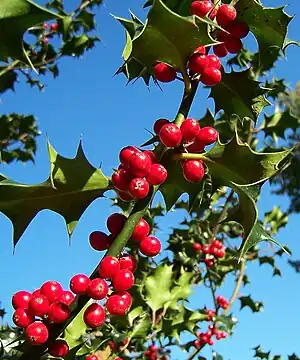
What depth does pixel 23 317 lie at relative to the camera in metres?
1.22

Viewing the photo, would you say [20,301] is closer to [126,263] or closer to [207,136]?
[126,263]

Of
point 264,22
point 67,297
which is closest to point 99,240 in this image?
point 67,297

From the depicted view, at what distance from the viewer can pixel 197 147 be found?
1.33 m

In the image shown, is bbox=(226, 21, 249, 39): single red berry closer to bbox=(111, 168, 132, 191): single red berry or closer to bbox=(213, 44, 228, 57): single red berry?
bbox=(213, 44, 228, 57): single red berry

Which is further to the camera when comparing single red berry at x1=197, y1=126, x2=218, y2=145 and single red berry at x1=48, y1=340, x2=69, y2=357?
single red berry at x1=197, y1=126, x2=218, y2=145

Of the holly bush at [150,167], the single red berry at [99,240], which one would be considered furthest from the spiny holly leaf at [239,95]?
the single red berry at [99,240]

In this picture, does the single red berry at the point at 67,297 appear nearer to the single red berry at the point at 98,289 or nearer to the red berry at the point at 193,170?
the single red berry at the point at 98,289

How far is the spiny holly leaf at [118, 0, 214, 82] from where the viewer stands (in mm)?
1248

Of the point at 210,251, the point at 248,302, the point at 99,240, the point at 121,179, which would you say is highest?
the point at 121,179

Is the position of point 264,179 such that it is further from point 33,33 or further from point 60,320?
point 33,33

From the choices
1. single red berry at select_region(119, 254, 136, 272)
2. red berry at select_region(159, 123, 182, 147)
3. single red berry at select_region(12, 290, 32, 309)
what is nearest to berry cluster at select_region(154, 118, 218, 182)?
red berry at select_region(159, 123, 182, 147)

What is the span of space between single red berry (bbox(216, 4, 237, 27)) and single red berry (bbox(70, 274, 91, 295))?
2.28 feet

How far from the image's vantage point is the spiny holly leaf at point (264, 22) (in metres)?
1.48

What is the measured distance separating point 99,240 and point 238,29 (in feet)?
2.05
